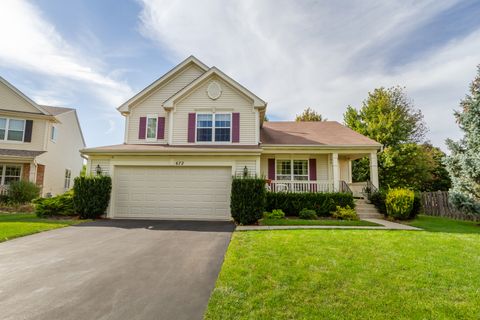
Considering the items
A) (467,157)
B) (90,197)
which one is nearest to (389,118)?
(467,157)

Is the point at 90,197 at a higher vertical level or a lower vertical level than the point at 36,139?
lower

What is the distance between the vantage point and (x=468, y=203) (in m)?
10.9

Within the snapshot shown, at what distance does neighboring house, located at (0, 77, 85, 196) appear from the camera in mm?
16125

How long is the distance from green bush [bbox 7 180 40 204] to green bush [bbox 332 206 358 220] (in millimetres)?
17289

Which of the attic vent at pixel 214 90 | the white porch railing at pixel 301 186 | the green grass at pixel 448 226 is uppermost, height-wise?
the attic vent at pixel 214 90

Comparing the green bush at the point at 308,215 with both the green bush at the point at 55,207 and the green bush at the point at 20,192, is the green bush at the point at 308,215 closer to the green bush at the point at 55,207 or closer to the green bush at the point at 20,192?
the green bush at the point at 55,207

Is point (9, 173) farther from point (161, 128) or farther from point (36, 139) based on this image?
point (161, 128)

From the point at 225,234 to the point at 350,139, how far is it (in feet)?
34.4

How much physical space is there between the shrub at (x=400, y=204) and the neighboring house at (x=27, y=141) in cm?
2089

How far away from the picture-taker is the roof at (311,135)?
45.6ft

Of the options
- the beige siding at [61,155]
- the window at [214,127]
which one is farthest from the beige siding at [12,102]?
Result: the window at [214,127]

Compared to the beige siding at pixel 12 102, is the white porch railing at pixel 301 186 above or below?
A: below

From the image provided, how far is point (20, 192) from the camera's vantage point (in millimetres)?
14312

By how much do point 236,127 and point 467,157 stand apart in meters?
11.0
